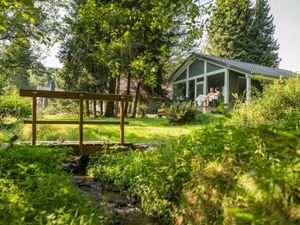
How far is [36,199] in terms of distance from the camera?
10.5ft

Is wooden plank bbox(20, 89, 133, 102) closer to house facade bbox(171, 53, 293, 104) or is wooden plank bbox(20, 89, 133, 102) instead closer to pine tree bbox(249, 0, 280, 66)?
house facade bbox(171, 53, 293, 104)

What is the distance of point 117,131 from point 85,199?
7601mm

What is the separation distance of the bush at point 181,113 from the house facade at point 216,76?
5.36m

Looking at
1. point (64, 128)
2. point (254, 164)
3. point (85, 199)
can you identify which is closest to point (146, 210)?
point (85, 199)

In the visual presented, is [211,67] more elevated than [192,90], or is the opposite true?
[211,67]

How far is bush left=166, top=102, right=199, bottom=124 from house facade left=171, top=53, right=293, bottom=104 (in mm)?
5361

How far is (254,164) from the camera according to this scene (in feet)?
9.94

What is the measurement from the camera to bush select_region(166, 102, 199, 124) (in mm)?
14633

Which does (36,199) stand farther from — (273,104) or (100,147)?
(273,104)

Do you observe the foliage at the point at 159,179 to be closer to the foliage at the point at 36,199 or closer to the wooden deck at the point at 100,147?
the foliage at the point at 36,199

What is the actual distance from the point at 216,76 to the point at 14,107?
13.9 m

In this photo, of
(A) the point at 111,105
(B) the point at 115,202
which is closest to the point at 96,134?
(B) the point at 115,202

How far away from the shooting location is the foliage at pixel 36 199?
291 cm

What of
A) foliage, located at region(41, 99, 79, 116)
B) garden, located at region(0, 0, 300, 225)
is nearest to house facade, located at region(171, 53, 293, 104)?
foliage, located at region(41, 99, 79, 116)
